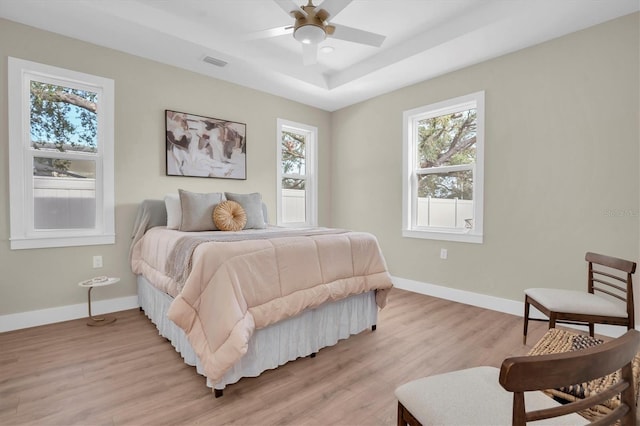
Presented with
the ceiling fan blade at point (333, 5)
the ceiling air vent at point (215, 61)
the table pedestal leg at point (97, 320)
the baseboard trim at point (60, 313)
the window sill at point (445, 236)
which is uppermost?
the ceiling air vent at point (215, 61)

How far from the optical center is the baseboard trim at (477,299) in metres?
2.67

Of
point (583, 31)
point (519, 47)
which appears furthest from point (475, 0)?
point (583, 31)

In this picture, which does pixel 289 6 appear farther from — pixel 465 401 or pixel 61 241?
pixel 61 241

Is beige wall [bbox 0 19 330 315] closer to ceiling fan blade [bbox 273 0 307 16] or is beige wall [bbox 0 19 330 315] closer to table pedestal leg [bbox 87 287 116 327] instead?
table pedestal leg [bbox 87 287 116 327]

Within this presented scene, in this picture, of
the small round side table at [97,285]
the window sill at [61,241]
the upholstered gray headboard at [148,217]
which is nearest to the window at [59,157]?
the window sill at [61,241]

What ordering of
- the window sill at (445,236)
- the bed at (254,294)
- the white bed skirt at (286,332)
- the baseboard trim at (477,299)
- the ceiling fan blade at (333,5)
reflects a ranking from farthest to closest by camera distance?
the window sill at (445,236), the baseboard trim at (477,299), the ceiling fan blade at (333,5), the white bed skirt at (286,332), the bed at (254,294)

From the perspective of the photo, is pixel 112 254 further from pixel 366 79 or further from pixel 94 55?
pixel 366 79

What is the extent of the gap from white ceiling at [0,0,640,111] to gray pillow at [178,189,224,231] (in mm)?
1513

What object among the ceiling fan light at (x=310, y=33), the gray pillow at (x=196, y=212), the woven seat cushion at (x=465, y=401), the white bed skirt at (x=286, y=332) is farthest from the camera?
the gray pillow at (x=196, y=212)

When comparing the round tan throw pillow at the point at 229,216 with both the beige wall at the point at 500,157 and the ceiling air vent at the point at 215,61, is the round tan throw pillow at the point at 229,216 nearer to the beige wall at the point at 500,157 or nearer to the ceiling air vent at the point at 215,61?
the beige wall at the point at 500,157

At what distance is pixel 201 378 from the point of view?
1930mm

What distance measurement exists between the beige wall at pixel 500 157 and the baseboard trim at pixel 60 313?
0.21 ft

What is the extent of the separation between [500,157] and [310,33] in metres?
2.33

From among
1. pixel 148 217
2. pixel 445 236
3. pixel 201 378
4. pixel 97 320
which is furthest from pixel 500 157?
pixel 97 320
